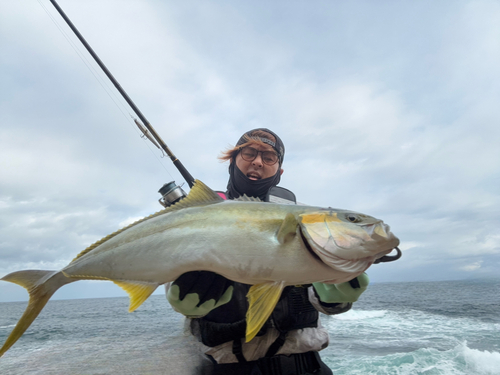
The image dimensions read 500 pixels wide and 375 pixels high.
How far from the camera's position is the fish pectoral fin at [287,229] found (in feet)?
6.17

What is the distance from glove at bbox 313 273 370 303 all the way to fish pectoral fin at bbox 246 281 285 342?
0.84 metres

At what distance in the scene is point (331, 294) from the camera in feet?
8.16

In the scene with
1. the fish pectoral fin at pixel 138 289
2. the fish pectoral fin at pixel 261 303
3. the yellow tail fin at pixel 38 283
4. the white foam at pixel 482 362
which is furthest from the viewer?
the white foam at pixel 482 362

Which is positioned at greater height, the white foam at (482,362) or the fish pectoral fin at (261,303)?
the fish pectoral fin at (261,303)

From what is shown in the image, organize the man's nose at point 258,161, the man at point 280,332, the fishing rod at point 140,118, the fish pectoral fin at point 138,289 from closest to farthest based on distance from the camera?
the fish pectoral fin at point 138,289 → the man at point 280,332 → the man's nose at point 258,161 → the fishing rod at point 140,118

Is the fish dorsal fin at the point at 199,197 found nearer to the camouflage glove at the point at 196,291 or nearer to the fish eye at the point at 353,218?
the camouflage glove at the point at 196,291

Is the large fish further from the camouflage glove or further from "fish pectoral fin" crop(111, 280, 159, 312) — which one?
the camouflage glove

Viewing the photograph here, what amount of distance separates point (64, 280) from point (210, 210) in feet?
4.56

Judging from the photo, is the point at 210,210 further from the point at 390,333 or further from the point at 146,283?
the point at 390,333

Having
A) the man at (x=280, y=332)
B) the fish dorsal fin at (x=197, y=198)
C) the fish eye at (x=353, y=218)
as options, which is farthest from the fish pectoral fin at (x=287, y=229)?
the man at (x=280, y=332)

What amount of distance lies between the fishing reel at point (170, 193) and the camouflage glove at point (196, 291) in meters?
1.76

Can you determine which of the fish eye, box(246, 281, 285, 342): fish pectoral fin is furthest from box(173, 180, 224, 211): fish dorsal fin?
the fish eye

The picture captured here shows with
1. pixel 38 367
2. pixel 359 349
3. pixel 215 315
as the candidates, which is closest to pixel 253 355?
pixel 215 315

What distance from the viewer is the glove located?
2.42 m
